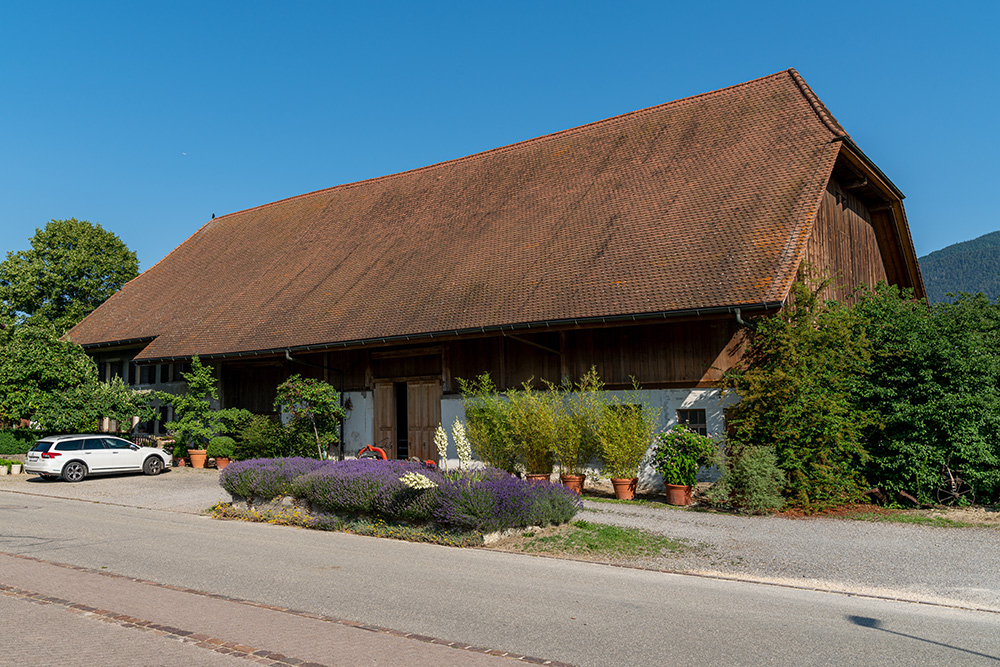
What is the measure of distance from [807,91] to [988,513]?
478 inches

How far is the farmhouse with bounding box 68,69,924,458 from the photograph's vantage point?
15.6 meters

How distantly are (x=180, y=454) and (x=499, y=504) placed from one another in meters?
17.1

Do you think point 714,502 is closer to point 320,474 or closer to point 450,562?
point 450,562

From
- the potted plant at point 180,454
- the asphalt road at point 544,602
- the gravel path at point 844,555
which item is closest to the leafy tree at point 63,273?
the potted plant at point 180,454

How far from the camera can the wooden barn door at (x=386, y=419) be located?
21.0m

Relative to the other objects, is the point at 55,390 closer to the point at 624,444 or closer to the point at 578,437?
the point at 578,437

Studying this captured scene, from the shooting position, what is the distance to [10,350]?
83.1ft

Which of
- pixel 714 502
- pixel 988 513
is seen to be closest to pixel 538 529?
pixel 714 502

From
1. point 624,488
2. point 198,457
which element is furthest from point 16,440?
point 624,488

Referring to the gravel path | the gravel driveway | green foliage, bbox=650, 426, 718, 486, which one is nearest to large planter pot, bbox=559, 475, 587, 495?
the gravel driveway

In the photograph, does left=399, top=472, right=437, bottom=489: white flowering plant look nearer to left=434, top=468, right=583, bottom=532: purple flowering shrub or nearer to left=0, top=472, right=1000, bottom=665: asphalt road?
left=434, top=468, right=583, bottom=532: purple flowering shrub

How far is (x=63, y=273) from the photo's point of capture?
4212 cm

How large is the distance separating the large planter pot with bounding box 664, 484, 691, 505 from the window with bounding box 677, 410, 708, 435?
60.1 inches

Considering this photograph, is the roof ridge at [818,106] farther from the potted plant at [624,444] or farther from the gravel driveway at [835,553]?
the gravel driveway at [835,553]
